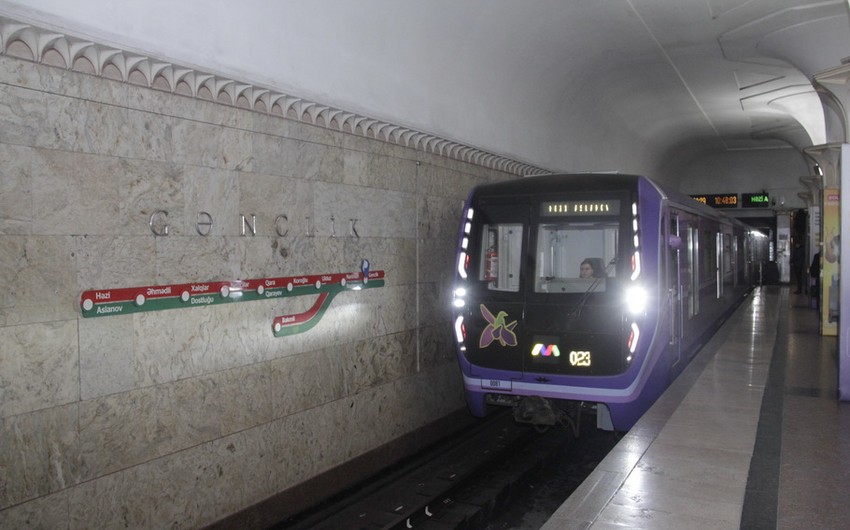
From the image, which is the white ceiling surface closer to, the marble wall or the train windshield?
the marble wall

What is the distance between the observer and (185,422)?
521 cm

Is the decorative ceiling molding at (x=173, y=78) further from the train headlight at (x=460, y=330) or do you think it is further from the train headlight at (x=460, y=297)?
the train headlight at (x=460, y=330)

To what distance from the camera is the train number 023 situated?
272 inches

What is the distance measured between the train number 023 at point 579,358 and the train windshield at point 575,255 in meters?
0.59

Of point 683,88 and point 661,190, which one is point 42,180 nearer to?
point 661,190

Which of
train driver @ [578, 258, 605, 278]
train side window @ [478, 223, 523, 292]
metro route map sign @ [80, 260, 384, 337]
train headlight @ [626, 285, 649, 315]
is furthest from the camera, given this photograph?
train side window @ [478, 223, 523, 292]

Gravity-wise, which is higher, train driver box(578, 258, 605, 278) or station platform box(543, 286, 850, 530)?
train driver box(578, 258, 605, 278)

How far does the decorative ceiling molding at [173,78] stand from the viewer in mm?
4133

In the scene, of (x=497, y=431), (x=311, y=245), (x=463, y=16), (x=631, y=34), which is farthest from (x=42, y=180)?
(x=631, y=34)

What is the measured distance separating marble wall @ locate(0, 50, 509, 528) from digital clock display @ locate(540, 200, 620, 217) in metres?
1.69

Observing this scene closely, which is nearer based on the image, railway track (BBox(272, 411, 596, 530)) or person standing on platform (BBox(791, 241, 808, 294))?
railway track (BBox(272, 411, 596, 530))

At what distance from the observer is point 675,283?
806cm

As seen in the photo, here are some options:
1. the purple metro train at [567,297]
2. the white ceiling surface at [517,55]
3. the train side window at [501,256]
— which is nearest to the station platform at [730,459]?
the purple metro train at [567,297]

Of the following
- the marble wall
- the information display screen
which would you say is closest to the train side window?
the marble wall
